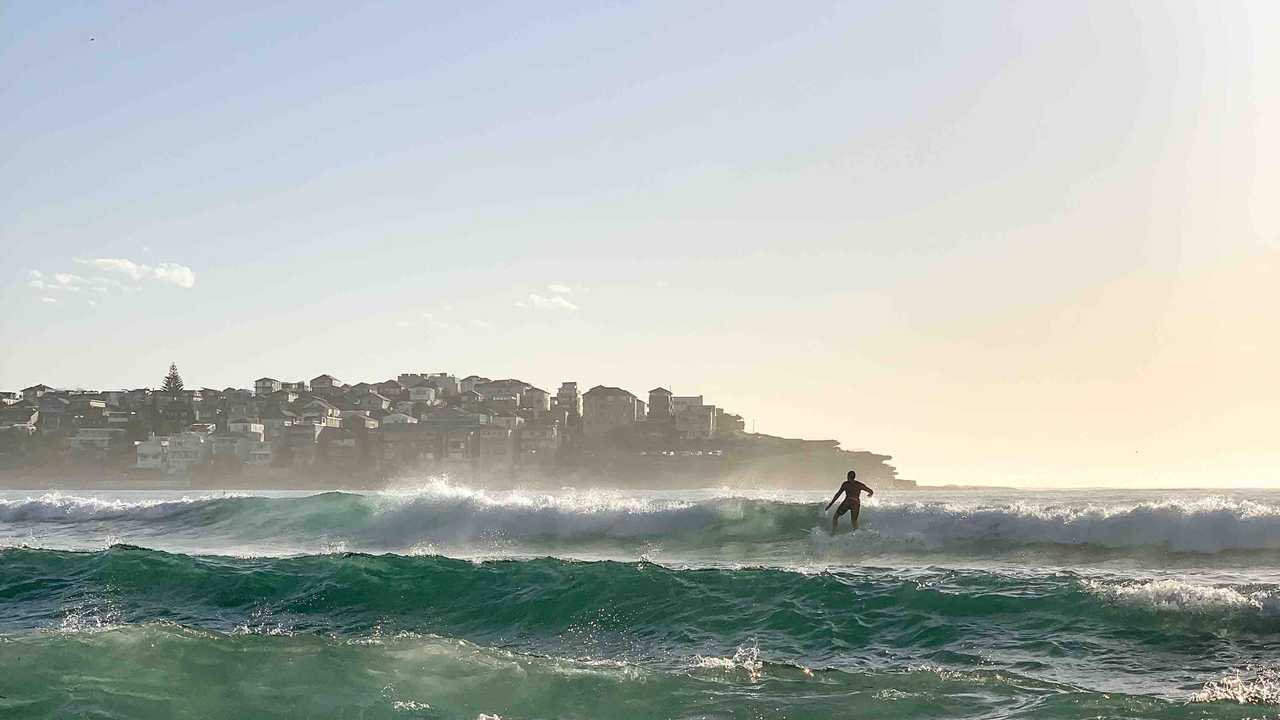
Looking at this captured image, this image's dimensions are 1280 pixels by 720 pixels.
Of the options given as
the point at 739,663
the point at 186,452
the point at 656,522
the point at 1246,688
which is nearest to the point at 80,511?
the point at 656,522

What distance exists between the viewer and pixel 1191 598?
13109 millimetres

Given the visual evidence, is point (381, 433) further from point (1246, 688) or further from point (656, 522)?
point (1246, 688)

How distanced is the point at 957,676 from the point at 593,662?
3562mm

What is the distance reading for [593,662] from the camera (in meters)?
11.5

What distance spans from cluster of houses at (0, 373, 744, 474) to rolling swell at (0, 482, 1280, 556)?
82792mm

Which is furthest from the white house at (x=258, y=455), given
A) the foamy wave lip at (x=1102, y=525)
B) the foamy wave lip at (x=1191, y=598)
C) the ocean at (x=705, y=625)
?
the foamy wave lip at (x=1191, y=598)

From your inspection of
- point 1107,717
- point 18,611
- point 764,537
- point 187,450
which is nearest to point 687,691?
point 1107,717

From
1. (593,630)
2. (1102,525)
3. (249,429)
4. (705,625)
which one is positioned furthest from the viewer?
(249,429)

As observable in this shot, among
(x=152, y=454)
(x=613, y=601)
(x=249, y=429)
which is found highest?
(x=249, y=429)

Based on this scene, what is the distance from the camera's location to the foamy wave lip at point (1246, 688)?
31.4 ft

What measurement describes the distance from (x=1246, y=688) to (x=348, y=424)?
409 ft

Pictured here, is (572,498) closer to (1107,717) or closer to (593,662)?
(593,662)

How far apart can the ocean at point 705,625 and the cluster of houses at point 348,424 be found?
98526 mm

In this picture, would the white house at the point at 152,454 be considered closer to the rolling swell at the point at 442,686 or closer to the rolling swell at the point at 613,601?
the rolling swell at the point at 613,601
